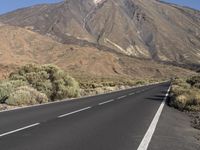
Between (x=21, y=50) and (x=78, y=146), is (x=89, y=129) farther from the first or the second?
(x=21, y=50)

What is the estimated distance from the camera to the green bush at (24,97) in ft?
85.4

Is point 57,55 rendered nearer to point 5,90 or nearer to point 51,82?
point 51,82

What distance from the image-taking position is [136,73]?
13850 centimetres

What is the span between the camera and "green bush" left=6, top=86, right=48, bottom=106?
26.0 metres

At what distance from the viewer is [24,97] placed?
26750 millimetres

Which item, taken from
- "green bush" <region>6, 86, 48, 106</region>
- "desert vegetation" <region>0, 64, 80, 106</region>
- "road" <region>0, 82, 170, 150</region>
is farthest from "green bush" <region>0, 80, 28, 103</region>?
"road" <region>0, 82, 170, 150</region>

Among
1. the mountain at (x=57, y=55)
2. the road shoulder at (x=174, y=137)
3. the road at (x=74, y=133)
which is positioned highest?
the mountain at (x=57, y=55)

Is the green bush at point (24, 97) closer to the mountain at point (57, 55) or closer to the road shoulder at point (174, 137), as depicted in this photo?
the road shoulder at point (174, 137)

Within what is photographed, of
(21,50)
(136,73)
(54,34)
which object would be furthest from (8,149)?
(54,34)

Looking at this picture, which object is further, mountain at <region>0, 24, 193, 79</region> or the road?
mountain at <region>0, 24, 193, 79</region>

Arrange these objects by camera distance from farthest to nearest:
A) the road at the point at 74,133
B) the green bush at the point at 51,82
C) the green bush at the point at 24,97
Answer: the green bush at the point at 51,82
the green bush at the point at 24,97
the road at the point at 74,133

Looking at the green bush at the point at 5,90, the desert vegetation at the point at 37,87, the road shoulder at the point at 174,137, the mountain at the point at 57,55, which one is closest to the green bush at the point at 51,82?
the desert vegetation at the point at 37,87

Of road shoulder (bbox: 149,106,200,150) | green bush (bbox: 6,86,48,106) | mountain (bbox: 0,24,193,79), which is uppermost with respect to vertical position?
mountain (bbox: 0,24,193,79)

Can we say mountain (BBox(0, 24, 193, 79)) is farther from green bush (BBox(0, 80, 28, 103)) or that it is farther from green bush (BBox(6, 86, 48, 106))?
green bush (BBox(6, 86, 48, 106))
